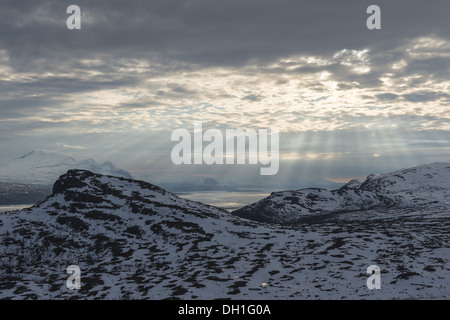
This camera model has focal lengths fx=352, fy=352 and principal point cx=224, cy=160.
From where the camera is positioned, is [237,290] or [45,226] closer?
[237,290]

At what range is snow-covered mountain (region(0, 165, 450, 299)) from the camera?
4100 centimetres

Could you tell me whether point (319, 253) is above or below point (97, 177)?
below

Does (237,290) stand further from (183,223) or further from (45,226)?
(45,226)

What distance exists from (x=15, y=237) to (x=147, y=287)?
4057 cm

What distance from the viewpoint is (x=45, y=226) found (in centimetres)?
7500

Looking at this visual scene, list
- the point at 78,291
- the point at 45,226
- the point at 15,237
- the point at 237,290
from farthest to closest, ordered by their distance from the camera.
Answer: the point at 45,226 < the point at 15,237 < the point at 78,291 < the point at 237,290

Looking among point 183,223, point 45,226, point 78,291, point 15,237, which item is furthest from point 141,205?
point 78,291

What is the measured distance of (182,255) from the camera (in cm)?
A: 6228

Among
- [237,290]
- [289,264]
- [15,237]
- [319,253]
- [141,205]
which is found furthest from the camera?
[141,205]

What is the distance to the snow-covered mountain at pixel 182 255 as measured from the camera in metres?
41.0
